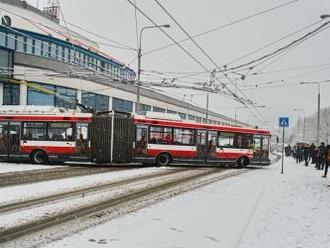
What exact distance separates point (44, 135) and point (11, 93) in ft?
58.1

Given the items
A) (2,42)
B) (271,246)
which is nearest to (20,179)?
(271,246)

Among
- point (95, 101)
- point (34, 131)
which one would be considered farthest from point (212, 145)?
point (95, 101)

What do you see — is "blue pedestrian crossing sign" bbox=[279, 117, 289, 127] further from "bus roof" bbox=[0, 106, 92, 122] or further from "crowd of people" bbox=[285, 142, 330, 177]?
"bus roof" bbox=[0, 106, 92, 122]

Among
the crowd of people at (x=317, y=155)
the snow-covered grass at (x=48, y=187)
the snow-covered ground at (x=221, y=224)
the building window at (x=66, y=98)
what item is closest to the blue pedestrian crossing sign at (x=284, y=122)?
the crowd of people at (x=317, y=155)

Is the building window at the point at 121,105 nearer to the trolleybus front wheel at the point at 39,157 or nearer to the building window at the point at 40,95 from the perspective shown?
the building window at the point at 40,95

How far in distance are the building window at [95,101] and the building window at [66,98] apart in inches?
76.5

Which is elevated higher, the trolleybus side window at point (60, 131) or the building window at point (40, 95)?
the building window at point (40, 95)

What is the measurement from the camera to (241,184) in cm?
1920

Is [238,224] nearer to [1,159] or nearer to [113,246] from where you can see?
[113,246]

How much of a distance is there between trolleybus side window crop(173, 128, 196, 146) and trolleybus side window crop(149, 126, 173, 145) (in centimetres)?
32

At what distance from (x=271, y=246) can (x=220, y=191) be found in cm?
791

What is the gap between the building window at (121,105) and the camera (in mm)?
62281

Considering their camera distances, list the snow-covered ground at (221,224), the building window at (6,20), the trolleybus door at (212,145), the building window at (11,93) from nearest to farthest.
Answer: the snow-covered ground at (221,224)
the trolleybus door at (212,145)
the building window at (11,93)
the building window at (6,20)

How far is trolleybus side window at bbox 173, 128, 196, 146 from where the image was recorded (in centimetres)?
2994
